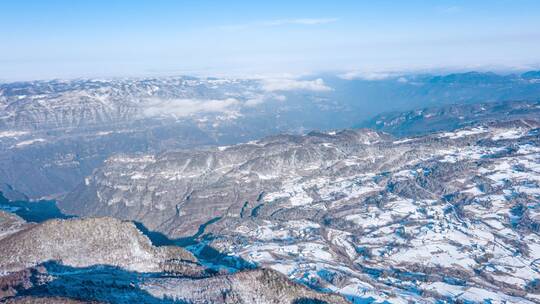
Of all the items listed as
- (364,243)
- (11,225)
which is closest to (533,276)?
(364,243)

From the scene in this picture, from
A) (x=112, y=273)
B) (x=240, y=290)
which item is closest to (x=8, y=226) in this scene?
(x=112, y=273)

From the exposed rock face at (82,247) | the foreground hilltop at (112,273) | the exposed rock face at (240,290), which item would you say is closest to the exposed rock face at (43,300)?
the foreground hilltop at (112,273)

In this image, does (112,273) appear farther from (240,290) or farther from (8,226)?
(8,226)

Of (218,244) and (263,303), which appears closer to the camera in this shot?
(263,303)

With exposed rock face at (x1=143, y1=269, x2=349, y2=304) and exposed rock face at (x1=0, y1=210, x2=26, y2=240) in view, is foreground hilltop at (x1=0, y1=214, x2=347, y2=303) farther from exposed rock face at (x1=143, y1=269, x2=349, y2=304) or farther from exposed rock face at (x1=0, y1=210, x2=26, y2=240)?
exposed rock face at (x1=0, y1=210, x2=26, y2=240)

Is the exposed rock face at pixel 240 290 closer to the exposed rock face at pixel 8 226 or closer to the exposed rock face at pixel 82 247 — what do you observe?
the exposed rock face at pixel 82 247

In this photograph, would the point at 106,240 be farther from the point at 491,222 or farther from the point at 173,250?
the point at 491,222

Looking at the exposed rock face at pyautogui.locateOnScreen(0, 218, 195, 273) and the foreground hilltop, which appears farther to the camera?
the exposed rock face at pyautogui.locateOnScreen(0, 218, 195, 273)

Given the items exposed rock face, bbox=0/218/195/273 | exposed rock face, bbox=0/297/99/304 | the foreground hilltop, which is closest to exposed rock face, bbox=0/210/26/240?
exposed rock face, bbox=0/218/195/273
